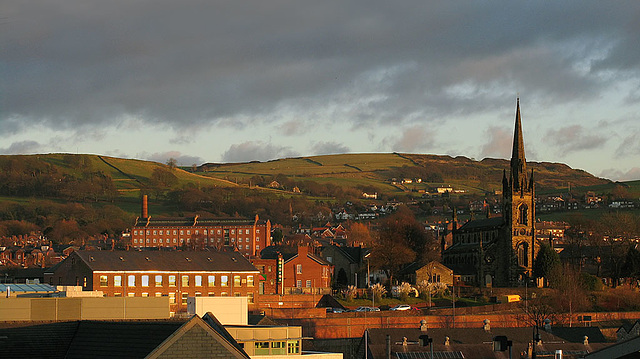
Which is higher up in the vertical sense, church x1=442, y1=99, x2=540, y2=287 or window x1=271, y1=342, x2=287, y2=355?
church x1=442, y1=99, x2=540, y2=287

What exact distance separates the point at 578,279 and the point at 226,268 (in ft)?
154

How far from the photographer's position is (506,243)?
154 meters

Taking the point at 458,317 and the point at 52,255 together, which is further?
the point at 52,255

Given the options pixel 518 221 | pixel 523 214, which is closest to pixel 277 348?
pixel 518 221

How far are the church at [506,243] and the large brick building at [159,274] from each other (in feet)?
163

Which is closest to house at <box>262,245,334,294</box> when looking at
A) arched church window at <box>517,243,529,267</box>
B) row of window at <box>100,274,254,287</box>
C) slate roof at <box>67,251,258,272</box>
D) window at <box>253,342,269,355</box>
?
slate roof at <box>67,251,258,272</box>

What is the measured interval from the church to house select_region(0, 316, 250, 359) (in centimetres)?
11697

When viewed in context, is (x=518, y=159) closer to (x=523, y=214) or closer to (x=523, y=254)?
(x=523, y=214)

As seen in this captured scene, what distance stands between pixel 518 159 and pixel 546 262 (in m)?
29.1

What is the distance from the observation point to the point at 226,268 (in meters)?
105

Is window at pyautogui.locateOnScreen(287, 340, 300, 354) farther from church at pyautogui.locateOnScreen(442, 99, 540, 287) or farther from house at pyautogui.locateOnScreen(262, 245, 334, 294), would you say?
church at pyautogui.locateOnScreen(442, 99, 540, 287)

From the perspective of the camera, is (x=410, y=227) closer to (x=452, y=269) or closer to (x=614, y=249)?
(x=452, y=269)

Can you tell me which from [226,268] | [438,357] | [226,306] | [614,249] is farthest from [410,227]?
[226,306]

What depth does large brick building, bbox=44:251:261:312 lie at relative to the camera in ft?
319
